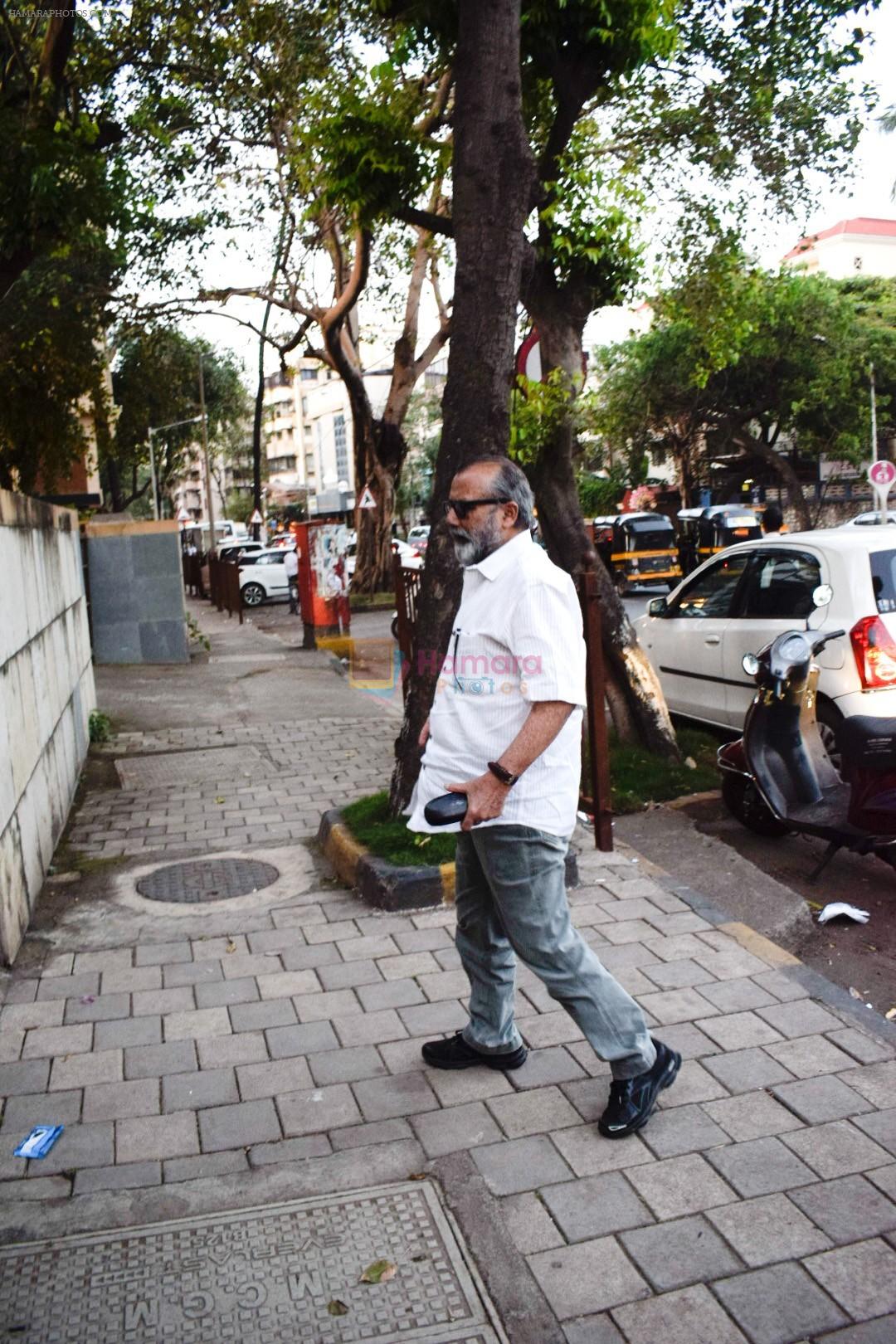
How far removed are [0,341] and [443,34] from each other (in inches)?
439

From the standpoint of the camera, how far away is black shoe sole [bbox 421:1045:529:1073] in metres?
3.83

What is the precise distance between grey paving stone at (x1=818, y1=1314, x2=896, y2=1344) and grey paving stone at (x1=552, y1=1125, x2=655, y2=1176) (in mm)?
765

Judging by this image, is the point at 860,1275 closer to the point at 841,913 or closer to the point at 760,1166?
the point at 760,1166

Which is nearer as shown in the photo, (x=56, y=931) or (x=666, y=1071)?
(x=666, y=1071)

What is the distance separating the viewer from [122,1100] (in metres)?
3.77

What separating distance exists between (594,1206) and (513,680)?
4.43 feet

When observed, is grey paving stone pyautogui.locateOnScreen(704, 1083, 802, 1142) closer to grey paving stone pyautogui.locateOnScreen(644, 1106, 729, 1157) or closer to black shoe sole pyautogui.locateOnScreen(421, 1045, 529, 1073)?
grey paving stone pyautogui.locateOnScreen(644, 1106, 729, 1157)

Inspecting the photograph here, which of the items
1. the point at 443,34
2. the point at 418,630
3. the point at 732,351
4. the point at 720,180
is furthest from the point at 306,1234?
the point at 720,180

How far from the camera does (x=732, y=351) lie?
10.9 metres

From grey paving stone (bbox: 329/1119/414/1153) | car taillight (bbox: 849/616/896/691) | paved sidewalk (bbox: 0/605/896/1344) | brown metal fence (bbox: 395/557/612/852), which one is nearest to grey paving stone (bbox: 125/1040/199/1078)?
paved sidewalk (bbox: 0/605/896/1344)

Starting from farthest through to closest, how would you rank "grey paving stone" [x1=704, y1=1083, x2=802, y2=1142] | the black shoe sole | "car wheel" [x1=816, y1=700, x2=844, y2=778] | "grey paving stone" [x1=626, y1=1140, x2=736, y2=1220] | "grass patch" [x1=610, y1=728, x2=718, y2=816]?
"grass patch" [x1=610, y1=728, x2=718, y2=816]
"car wheel" [x1=816, y1=700, x2=844, y2=778]
the black shoe sole
"grey paving stone" [x1=704, y1=1083, x2=802, y2=1142]
"grey paving stone" [x1=626, y1=1140, x2=736, y2=1220]

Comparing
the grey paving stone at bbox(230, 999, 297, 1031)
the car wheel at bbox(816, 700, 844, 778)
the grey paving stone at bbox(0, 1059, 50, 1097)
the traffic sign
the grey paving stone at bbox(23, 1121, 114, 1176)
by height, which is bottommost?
the grey paving stone at bbox(23, 1121, 114, 1176)

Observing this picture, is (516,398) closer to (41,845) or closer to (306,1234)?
(41,845)

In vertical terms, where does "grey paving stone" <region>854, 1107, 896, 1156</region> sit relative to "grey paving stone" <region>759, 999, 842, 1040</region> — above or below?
below
